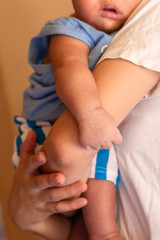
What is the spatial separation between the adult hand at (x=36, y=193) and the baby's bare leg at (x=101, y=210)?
0.04 m

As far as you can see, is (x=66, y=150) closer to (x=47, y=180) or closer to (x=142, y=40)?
(x=47, y=180)

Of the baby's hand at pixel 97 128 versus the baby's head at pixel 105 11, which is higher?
the baby's head at pixel 105 11

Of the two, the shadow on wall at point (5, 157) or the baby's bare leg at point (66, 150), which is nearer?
the baby's bare leg at point (66, 150)

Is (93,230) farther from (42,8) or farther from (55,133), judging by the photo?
(42,8)

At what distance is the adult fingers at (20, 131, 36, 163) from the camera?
0.83 meters

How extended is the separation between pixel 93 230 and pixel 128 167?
16cm

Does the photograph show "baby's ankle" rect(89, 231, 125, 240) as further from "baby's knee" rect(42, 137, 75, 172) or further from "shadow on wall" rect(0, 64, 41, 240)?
"shadow on wall" rect(0, 64, 41, 240)

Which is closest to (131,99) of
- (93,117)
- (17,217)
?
Result: (93,117)

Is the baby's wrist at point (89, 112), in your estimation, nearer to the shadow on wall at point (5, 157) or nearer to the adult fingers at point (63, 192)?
the adult fingers at point (63, 192)

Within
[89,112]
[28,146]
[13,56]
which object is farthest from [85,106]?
[13,56]

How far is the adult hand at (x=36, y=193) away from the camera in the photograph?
2.22 ft

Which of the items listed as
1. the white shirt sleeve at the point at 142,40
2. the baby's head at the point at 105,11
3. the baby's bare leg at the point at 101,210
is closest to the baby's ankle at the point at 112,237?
the baby's bare leg at the point at 101,210

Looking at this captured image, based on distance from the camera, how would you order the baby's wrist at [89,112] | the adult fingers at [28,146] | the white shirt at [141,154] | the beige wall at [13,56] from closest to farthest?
the baby's wrist at [89,112] < the white shirt at [141,154] < the adult fingers at [28,146] < the beige wall at [13,56]

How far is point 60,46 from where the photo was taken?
2.41 feet
